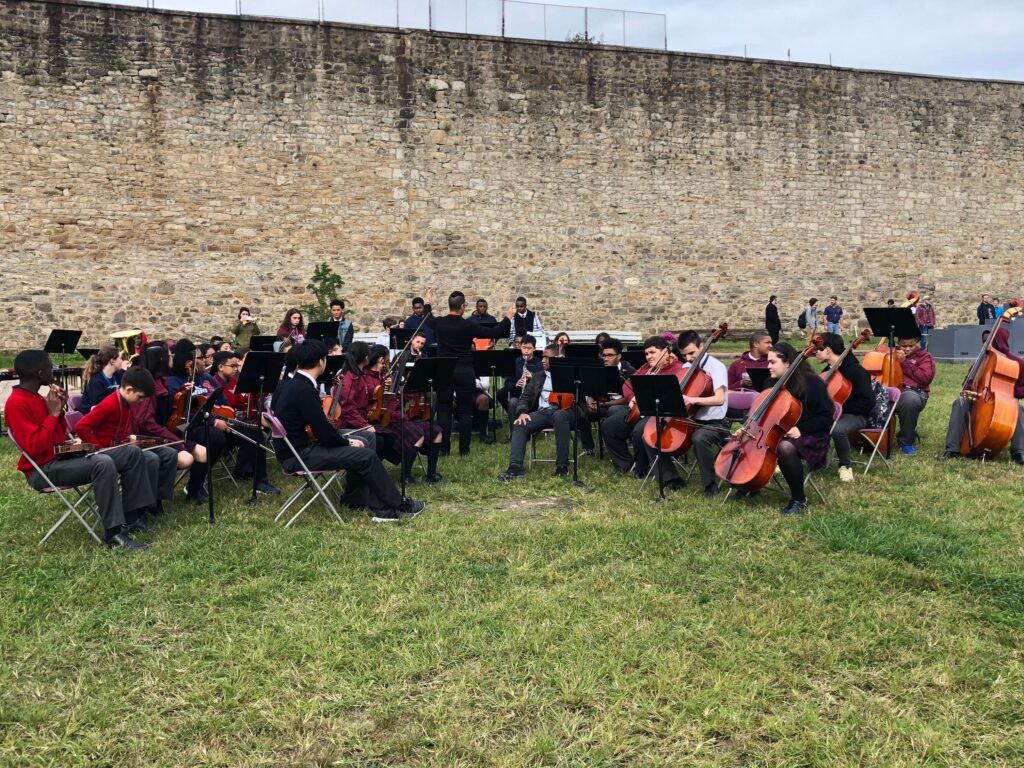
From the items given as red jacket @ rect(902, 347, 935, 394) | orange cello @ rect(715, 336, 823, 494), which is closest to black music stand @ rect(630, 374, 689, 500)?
orange cello @ rect(715, 336, 823, 494)

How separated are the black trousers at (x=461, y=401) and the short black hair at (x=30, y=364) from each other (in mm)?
3931

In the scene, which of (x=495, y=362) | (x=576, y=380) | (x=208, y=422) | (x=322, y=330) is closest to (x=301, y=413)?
(x=208, y=422)

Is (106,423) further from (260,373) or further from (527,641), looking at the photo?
(527,641)

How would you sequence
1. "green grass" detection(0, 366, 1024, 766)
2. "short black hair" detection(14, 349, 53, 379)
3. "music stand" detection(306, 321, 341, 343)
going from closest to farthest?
"green grass" detection(0, 366, 1024, 766)
"short black hair" detection(14, 349, 53, 379)
"music stand" detection(306, 321, 341, 343)

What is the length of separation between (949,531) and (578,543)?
2.41 metres

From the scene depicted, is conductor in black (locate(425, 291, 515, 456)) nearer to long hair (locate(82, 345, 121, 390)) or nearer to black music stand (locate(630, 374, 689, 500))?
black music stand (locate(630, 374, 689, 500))

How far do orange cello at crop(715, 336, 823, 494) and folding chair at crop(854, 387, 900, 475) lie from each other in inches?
66.6

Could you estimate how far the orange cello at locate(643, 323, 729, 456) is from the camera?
6.58 meters

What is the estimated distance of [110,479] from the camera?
5145 millimetres

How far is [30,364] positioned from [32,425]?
1.27 feet

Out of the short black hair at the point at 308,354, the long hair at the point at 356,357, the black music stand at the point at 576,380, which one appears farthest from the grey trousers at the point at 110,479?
the black music stand at the point at 576,380

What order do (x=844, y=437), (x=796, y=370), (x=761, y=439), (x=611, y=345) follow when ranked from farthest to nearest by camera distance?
1. (x=611, y=345)
2. (x=844, y=437)
3. (x=796, y=370)
4. (x=761, y=439)

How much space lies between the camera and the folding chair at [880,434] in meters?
7.19

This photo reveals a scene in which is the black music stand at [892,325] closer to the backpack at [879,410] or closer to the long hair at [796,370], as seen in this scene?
the backpack at [879,410]
